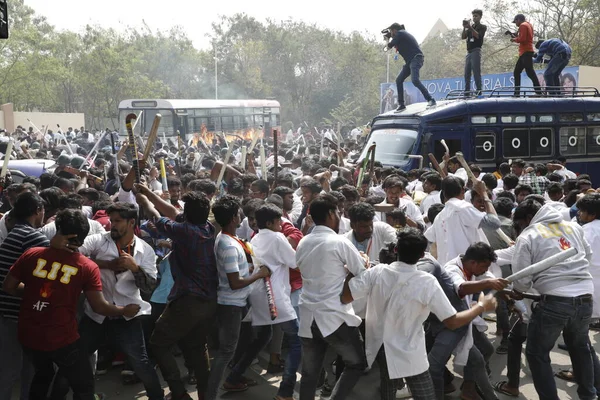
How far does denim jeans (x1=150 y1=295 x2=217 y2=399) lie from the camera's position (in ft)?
15.5

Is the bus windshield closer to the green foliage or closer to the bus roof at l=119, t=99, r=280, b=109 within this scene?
the bus roof at l=119, t=99, r=280, b=109

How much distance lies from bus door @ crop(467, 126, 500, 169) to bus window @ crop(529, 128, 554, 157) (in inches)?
36.1

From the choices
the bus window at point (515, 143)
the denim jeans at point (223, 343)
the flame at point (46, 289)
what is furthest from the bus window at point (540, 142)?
the flame at point (46, 289)

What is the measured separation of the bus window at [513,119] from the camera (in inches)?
520

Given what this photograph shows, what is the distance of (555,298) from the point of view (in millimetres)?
4723

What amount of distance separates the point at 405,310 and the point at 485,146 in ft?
31.5

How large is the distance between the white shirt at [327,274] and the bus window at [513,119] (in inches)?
382

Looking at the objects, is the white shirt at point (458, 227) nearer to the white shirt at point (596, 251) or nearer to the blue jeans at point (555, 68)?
the white shirt at point (596, 251)

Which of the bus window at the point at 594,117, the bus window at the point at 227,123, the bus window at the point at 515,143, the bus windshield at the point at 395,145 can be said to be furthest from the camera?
the bus window at the point at 227,123

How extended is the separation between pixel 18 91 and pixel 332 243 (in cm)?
4660

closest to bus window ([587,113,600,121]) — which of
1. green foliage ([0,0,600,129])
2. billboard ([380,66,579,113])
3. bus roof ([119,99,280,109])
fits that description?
billboard ([380,66,579,113])

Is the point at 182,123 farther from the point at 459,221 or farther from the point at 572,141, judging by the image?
the point at 459,221

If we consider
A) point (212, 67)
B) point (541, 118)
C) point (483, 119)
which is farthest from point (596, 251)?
point (212, 67)

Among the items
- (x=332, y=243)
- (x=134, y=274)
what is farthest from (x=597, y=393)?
(x=134, y=274)
